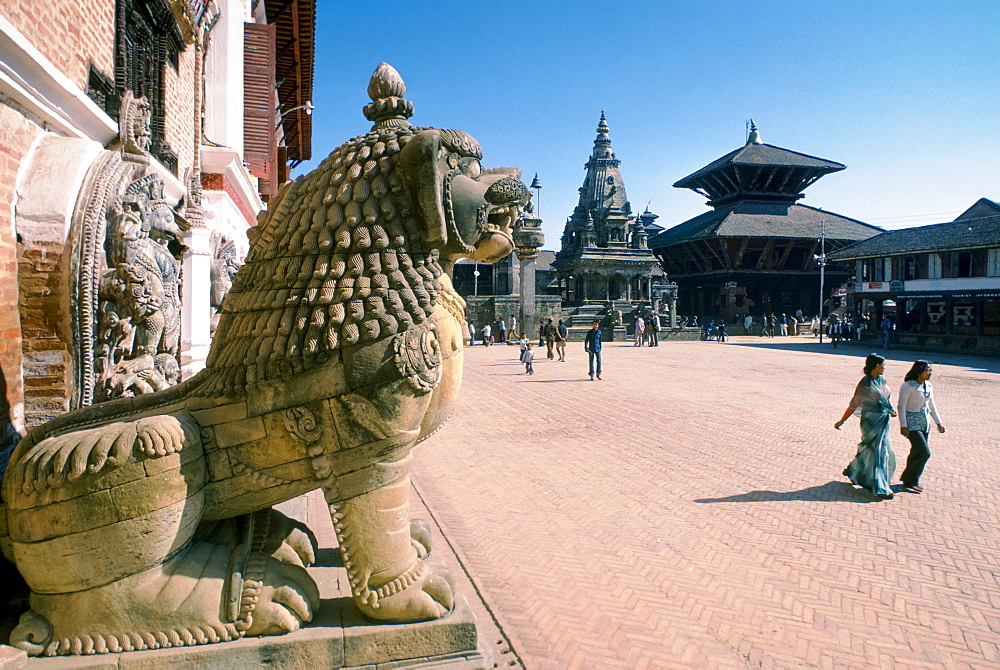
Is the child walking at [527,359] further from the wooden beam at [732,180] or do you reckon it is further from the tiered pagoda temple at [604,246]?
the wooden beam at [732,180]

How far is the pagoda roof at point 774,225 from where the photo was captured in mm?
40094

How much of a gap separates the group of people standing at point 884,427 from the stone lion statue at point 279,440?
516 centimetres

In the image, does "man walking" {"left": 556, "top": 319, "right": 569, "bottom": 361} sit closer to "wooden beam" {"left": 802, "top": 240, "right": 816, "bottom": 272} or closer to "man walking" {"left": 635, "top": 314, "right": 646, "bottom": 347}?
"man walking" {"left": 635, "top": 314, "right": 646, "bottom": 347}

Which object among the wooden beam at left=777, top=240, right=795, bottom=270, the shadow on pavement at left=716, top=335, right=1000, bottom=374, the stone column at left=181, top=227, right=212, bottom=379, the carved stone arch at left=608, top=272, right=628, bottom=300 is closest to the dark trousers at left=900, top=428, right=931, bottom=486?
the stone column at left=181, top=227, right=212, bottom=379

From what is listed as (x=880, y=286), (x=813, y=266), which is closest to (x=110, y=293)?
(x=880, y=286)

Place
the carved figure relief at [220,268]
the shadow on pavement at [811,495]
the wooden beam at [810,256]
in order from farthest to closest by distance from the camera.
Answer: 1. the wooden beam at [810,256]
2. the carved figure relief at [220,268]
3. the shadow on pavement at [811,495]

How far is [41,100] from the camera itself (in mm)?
3299

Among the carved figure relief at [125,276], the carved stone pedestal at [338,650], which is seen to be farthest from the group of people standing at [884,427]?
the carved figure relief at [125,276]

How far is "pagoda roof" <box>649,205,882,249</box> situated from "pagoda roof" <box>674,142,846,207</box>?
1.48m

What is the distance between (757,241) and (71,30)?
138ft

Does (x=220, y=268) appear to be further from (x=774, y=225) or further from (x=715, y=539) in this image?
(x=774, y=225)

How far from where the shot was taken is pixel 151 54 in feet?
21.4

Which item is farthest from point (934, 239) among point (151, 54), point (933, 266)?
point (151, 54)

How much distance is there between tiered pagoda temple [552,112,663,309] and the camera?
3884 cm
